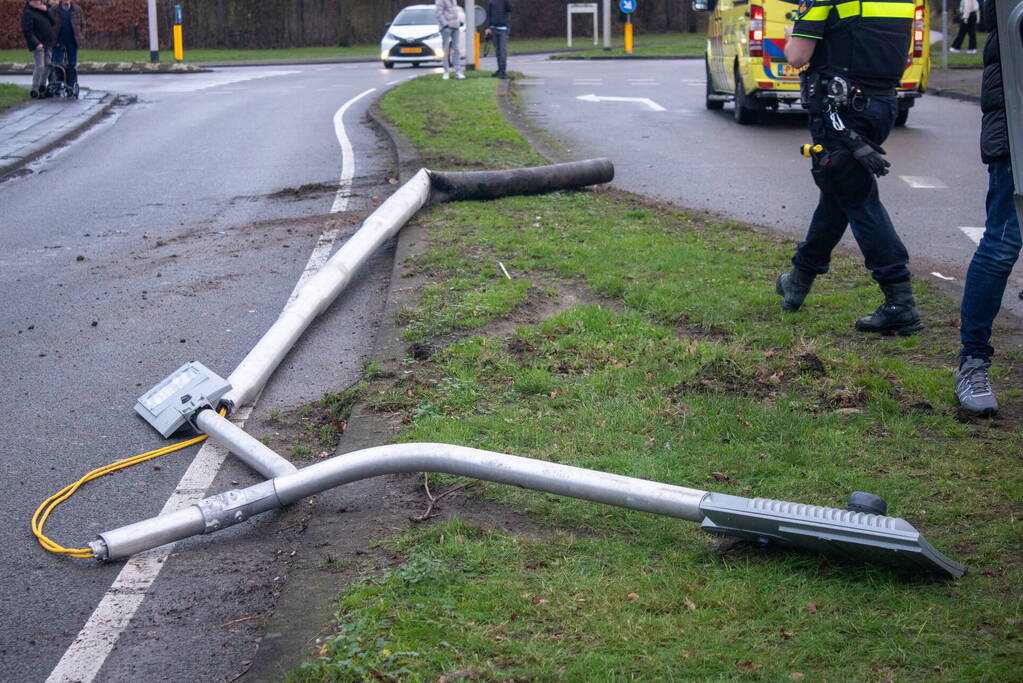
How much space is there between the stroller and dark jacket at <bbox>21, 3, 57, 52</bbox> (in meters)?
0.33

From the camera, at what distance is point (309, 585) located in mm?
3482

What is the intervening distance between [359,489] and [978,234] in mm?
6148

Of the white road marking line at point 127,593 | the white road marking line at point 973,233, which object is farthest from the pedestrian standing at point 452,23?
the white road marking line at point 127,593

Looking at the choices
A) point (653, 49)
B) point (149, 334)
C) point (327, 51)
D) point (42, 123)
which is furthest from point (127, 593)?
point (327, 51)

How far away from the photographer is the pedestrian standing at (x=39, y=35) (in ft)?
67.7

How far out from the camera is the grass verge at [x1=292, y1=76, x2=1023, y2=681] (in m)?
2.98

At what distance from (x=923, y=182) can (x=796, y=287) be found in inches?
216

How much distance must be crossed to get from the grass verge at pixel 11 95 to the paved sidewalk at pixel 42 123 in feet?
0.55

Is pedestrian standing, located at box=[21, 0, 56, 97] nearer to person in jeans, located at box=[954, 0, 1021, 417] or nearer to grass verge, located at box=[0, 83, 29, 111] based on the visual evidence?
grass verge, located at box=[0, 83, 29, 111]

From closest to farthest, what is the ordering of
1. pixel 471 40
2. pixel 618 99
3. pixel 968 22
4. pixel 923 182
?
pixel 923 182
pixel 618 99
pixel 968 22
pixel 471 40

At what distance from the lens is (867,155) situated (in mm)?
5492

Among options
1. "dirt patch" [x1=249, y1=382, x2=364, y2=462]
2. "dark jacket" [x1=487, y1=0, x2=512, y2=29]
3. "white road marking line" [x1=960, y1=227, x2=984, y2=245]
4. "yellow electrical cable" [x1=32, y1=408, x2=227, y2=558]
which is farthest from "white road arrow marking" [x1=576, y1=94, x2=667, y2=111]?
"yellow electrical cable" [x1=32, y1=408, x2=227, y2=558]

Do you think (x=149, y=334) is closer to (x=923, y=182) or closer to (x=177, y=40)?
(x=923, y=182)

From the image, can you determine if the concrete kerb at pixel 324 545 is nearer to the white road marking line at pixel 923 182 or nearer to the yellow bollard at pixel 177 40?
the white road marking line at pixel 923 182
